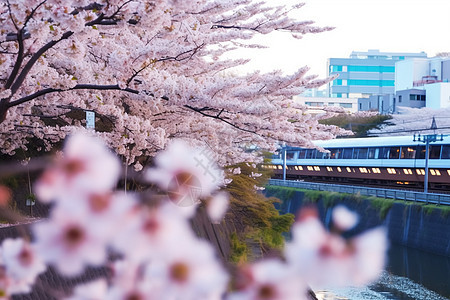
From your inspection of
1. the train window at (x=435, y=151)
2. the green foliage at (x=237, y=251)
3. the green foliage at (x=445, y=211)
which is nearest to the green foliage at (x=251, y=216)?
the green foliage at (x=237, y=251)

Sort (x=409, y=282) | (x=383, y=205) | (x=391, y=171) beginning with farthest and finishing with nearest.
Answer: (x=391, y=171), (x=383, y=205), (x=409, y=282)

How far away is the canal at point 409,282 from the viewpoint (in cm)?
1809

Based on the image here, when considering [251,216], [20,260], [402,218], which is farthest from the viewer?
[402,218]

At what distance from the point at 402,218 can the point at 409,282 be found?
720cm

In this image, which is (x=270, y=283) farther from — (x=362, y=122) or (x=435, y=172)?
(x=362, y=122)

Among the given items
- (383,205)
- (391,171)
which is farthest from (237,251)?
(391,171)

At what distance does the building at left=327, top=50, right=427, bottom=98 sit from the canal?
7127 cm

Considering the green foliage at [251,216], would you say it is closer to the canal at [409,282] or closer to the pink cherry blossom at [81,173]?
the canal at [409,282]

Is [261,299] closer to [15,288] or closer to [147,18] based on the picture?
[15,288]

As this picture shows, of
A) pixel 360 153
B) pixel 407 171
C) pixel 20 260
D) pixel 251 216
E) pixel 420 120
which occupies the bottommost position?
pixel 407 171

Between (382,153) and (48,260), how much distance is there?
1344 inches

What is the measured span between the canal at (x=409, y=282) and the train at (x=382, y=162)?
5.66 m

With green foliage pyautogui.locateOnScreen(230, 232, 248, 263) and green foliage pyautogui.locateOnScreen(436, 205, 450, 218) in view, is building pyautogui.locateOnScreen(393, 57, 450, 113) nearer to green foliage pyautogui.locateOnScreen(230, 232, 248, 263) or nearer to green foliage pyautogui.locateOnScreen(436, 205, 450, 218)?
green foliage pyautogui.locateOnScreen(436, 205, 450, 218)

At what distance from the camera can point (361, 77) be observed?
311 ft
